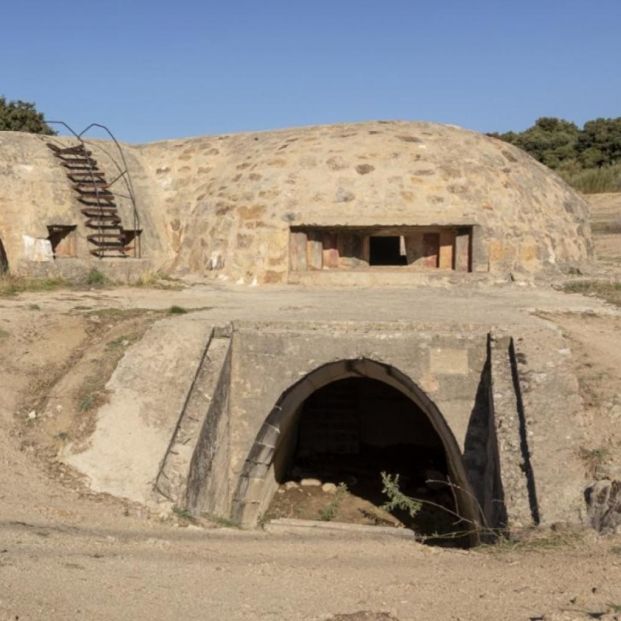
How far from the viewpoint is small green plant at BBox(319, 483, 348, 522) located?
30.1ft

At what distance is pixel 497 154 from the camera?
46.0ft

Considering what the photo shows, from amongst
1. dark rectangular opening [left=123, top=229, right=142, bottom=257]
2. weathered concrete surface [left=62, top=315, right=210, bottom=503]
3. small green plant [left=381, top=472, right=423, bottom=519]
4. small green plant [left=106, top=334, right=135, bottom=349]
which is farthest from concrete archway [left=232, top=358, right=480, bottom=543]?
dark rectangular opening [left=123, top=229, right=142, bottom=257]

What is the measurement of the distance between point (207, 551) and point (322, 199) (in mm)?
8521

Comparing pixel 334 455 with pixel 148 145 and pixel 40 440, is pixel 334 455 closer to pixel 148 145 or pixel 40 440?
pixel 40 440

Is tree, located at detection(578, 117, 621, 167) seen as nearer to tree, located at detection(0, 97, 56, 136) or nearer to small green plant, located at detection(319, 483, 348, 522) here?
tree, located at detection(0, 97, 56, 136)

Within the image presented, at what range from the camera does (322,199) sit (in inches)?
502

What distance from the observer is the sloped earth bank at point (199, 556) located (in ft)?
12.7

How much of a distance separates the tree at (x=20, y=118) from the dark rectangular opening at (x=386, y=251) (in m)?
13.6

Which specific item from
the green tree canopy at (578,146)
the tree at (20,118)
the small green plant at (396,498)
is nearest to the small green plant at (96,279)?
the small green plant at (396,498)

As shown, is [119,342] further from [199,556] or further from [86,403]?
[199,556]

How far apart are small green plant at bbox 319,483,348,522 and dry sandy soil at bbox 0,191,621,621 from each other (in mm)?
2347

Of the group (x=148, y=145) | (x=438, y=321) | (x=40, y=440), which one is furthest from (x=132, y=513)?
(x=148, y=145)

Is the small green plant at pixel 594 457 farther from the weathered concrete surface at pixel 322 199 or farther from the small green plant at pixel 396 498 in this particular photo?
the weathered concrete surface at pixel 322 199

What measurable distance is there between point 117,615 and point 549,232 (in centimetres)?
1143
